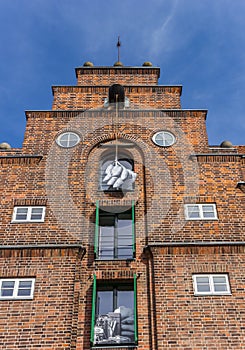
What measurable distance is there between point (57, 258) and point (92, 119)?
6166mm

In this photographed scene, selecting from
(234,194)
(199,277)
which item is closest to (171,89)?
(234,194)

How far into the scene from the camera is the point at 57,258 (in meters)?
13.6

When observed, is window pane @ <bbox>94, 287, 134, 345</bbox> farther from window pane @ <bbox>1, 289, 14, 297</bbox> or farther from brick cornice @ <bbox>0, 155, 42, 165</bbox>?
brick cornice @ <bbox>0, 155, 42, 165</bbox>

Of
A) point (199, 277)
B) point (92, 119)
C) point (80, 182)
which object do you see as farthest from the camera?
point (92, 119)

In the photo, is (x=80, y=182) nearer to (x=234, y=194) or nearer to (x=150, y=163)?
(x=150, y=163)

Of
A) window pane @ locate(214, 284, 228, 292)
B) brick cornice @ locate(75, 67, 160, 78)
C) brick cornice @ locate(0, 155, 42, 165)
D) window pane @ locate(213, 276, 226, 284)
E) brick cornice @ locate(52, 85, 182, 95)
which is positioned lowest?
window pane @ locate(214, 284, 228, 292)

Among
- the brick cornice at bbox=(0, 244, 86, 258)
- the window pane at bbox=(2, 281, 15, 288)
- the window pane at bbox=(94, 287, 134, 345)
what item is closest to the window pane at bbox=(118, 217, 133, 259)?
the window pane at bbox=(94, 287, 134, 345)

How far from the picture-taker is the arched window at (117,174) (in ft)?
51.9

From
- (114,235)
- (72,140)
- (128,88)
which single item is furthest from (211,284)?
(128,88)

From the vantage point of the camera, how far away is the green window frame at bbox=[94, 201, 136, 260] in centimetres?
1433

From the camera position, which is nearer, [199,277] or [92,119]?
[199,277]

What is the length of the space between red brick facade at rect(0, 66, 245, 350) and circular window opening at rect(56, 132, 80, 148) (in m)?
0.19

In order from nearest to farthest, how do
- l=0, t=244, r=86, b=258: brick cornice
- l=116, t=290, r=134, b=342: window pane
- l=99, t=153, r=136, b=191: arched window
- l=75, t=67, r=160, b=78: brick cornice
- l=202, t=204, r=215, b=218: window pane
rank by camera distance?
l=116, t=290, r=134, b=342: window pane < l=0, t=244, r=86, b=258: brick cornice < l=202, t=204, r=215, b=218: window pane < l=99, t=153, r=136, b=191: arched window < l=75, t=67, r=160, b=78: brick cornice

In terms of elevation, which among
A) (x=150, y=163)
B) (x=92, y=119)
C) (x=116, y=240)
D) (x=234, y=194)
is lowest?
(x=116, y=240)
